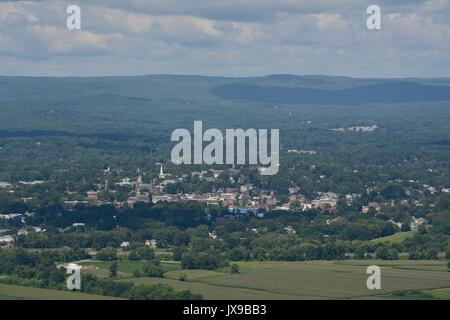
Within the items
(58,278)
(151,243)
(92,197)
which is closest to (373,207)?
(92,197)

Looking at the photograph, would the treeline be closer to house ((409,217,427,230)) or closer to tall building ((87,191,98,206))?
house ((409,217,427,230))

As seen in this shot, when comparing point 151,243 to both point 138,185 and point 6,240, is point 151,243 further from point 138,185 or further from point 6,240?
point 138,185

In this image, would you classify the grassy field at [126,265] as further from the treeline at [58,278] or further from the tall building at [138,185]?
the tall building at [138,185]

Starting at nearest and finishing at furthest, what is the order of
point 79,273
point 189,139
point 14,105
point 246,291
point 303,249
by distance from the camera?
1. point 246,291
2. point 79,273
3. point 303,249
4. point 189,139
5. point 14,105

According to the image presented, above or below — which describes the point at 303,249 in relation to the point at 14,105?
below
